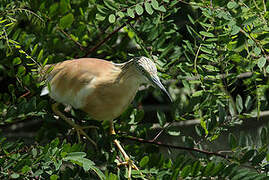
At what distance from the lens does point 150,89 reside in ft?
5.33

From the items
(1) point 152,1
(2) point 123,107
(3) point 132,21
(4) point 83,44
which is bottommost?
(2) point 123,107

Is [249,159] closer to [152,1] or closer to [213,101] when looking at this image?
[213,101]

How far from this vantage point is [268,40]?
119 centimetres

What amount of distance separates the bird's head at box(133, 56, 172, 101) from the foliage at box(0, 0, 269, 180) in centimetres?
9

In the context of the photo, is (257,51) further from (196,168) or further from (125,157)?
(125,157)

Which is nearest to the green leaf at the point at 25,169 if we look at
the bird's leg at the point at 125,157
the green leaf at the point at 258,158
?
the bird's leg at the point at 125,157

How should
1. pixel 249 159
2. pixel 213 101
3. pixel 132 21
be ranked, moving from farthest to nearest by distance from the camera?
pixel 132 21 → pixel 213 101 → pixel 249 159

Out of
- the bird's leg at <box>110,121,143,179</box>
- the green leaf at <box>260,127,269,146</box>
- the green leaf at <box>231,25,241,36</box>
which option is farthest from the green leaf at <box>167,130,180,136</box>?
the green leaf at <box>231,25,241,36</box>

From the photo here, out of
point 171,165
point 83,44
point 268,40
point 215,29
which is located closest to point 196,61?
point 215,29

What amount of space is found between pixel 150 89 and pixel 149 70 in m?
0.40

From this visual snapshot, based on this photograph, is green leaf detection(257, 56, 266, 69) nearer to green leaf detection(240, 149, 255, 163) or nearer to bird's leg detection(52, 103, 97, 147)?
green leaf detection(240, 149, 255, 163)

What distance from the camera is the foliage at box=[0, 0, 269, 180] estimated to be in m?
1.14

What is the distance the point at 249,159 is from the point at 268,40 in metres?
0.33

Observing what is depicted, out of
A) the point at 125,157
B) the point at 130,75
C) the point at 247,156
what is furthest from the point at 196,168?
the point at 130,75
